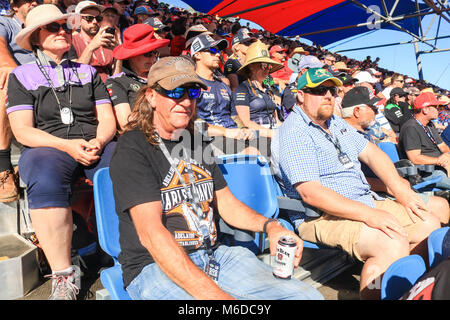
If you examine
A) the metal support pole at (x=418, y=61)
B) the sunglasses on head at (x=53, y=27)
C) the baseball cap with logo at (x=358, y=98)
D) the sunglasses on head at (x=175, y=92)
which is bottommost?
the metal support pole at (x=418, y=61)

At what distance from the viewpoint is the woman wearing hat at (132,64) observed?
272cm

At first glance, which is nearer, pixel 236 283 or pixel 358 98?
pixel 236 283

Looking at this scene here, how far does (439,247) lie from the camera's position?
175 centimetres

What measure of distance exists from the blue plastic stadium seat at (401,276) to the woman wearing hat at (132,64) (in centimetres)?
218

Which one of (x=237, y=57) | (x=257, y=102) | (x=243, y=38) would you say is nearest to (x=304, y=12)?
(x=243, y=38)

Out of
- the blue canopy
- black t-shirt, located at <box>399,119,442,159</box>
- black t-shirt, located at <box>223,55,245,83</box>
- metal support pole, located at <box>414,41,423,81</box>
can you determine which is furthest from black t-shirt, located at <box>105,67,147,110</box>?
metal support pole, located at <box>414,41,423,81</box>

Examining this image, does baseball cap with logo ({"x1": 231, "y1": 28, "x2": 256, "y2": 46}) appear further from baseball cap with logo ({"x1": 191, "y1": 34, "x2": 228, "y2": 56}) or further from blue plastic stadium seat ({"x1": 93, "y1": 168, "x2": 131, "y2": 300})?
blue plastic stadium seat ({"x1": 93, "y1": 168, "x2": 131, "y2": 300})

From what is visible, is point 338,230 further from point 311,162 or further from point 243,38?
point 243,38

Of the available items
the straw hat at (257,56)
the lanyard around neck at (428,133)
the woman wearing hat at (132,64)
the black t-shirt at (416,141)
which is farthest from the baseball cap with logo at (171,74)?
the lanyard around neck at (428,133)

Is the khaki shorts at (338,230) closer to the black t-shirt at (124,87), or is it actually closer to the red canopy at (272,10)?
the black t-shirt at (124,87)

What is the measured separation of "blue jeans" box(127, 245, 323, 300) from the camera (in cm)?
141

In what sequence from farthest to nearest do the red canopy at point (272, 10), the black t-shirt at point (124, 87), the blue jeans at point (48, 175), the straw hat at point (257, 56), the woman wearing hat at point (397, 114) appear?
the red canopy at point (272, 10) < the woman wearing hat at point (397, 114) < the straw hat at point (257, 56) < the black t-shirt at point (124, 87) < the blue jeans at point (48, 175)

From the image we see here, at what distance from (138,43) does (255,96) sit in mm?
1553

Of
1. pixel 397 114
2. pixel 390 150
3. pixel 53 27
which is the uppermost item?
pixel 53 27
